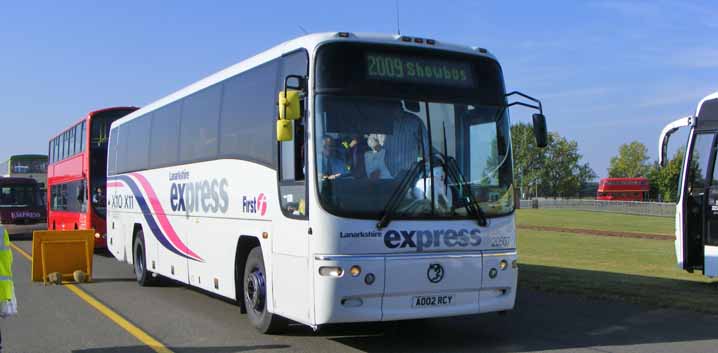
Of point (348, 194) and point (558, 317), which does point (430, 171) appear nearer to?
point (348, 194)

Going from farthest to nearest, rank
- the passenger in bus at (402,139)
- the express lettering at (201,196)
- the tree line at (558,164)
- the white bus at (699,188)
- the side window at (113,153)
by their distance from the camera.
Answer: the tree line at (558,164) → the side window at (113,153) → the white bus at (699,188) → the express lettering at (201,196) → the passenger in bus at (402,139)

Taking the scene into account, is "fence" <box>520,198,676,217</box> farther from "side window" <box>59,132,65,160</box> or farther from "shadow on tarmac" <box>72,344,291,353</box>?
"shadow on tarmac" <box>72,344,291,353</box>

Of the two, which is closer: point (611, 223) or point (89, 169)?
point (89, 169)

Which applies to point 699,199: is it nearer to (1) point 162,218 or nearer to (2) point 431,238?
(2) point 431,238

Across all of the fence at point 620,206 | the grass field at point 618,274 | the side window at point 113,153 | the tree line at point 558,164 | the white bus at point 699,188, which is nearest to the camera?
the grass field at point 618,274

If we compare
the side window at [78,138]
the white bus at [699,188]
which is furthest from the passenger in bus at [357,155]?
the side window at [78,138]

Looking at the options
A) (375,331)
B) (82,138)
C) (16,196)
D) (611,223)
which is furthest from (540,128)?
(611,223)

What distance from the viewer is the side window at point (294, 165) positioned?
796cm

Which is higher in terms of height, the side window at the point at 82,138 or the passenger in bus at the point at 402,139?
the side window at the point at 82,138

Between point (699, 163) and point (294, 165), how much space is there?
351 inches

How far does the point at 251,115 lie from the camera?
9.62m

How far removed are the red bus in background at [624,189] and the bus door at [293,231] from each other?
325 ft

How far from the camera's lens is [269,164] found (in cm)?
884

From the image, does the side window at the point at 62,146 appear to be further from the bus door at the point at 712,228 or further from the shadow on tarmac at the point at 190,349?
the bus door at the point at 712,228
